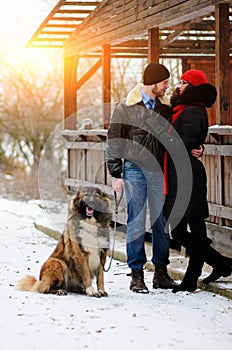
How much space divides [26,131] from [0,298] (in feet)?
63.6

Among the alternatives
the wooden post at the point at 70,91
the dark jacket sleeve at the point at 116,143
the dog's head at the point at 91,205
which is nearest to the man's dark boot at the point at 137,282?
the dog's head at the point at 91,205

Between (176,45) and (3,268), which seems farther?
(176,45)

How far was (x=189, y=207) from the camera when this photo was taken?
6578 mm

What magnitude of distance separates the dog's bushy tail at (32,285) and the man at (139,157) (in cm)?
82

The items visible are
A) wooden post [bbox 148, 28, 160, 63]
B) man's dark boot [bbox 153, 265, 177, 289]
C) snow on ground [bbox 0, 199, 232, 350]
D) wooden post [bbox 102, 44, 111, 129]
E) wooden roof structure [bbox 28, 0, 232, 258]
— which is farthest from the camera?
wooden post [bbox 102, 44, 111, 129]

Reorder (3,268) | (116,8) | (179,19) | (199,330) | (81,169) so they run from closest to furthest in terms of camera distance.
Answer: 1. (199,330)
2. (3,268)
3. (179,19)
4. (116,8)
5. (81,169)

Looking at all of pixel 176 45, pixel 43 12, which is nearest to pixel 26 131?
pixel 43 12

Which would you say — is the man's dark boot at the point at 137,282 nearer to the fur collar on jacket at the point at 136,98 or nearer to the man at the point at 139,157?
the man at the point at 139,157

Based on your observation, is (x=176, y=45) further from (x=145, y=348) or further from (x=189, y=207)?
(x=145, y=348)

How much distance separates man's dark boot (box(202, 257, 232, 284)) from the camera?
6859 millimetres

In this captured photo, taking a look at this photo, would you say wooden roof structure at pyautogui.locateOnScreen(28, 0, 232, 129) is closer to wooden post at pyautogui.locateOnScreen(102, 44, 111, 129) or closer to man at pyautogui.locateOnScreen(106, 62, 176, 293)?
wooden post at pyautogui.locateOnScreen(102, 44, 111, 129)

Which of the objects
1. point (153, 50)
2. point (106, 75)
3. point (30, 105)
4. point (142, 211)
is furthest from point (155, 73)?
point (30, 105)

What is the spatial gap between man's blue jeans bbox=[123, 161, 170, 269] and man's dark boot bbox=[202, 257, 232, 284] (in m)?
0.44

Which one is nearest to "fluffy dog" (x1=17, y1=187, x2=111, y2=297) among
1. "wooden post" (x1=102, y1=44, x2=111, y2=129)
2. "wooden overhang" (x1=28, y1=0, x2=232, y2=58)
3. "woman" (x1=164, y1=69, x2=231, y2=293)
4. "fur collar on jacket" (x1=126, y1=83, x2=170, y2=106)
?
"woman" (x1=164, y1=69, x2=231, y2=293)
